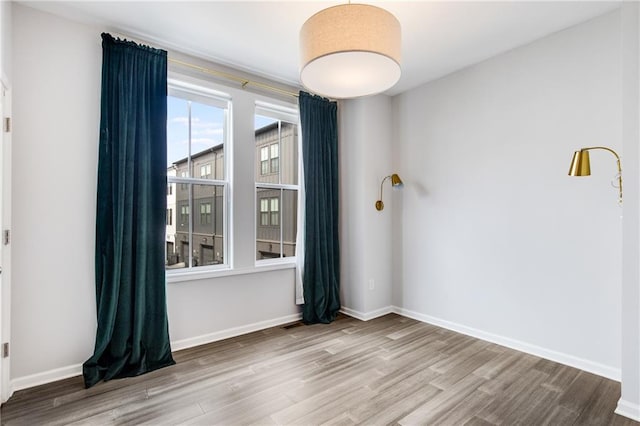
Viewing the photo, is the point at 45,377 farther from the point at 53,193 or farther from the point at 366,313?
the point at 366,313

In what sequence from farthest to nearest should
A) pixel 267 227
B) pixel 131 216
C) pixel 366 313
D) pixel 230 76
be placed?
pixel 366 313 → pixel 267 227 → pixel 230 76 → pixel 131 216

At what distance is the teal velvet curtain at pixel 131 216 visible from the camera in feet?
8.63

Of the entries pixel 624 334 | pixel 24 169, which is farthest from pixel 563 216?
pixel 24 169

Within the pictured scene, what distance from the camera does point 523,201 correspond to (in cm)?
307

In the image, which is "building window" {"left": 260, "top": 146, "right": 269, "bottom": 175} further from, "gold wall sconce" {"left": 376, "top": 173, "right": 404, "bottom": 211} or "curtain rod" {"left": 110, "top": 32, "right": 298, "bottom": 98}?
"gold wall sconce" {"left": 376, "top": 173, "right": 404, "bottom": 211}

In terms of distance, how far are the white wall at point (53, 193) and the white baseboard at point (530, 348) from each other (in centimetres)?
335

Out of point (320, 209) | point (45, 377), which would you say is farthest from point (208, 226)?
point (45, 377)

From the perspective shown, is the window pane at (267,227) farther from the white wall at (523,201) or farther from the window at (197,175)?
the white wall at (523,201)

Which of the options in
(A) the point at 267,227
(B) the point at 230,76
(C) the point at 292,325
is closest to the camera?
(B) the point at 230,76

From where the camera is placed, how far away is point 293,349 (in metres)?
3.12

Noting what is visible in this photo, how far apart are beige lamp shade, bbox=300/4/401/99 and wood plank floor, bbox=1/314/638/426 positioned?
2.14m

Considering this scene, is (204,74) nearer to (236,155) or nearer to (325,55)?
(236,155)

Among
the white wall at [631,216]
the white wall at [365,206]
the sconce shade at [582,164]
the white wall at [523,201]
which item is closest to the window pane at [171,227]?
the white wall at [365,206]

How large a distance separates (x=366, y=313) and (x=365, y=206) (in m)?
1.28
